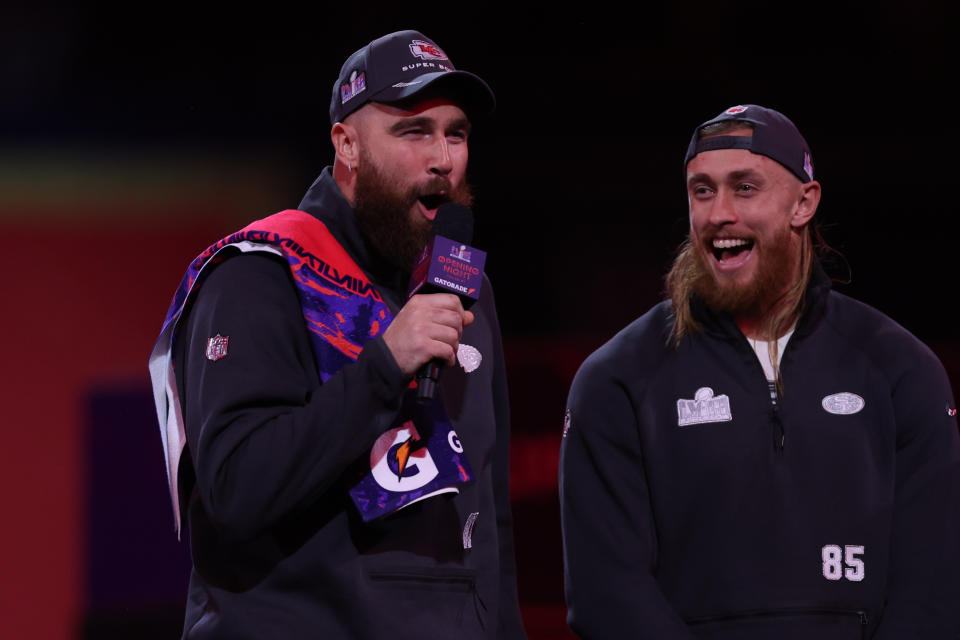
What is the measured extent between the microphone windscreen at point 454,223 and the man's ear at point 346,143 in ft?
0.81

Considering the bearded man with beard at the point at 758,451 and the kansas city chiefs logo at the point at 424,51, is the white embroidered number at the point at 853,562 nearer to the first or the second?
Result: the bearded man with beard at the point at 758,451

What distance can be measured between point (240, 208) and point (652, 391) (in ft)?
5.73

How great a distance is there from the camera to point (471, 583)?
1.68 meters

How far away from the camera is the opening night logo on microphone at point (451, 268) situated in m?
1.49

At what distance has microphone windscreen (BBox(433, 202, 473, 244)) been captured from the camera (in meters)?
1.64

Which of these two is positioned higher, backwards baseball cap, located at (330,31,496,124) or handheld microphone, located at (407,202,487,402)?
backwards baseball cap, located at (330,31,496,124)

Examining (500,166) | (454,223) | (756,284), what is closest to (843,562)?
(756,284)

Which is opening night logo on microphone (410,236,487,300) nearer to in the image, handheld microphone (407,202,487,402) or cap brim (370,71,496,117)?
handheld microphone (407,202,487,402)

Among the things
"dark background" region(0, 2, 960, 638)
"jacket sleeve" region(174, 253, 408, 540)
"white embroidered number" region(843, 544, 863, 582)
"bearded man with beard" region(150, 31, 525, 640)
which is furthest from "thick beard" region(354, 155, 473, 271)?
"dark background" region(0, 2, 960, 638)

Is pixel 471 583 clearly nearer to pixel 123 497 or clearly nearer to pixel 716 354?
pixel 716 354

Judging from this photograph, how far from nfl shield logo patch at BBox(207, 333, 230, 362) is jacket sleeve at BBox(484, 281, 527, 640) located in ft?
2.06

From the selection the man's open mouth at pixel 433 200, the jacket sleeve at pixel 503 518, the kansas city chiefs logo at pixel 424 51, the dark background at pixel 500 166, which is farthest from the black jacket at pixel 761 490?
the dark background at pixel 500 166

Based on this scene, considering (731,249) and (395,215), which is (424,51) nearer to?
(395,215)

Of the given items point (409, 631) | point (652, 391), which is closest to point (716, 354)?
point (652, 391)
